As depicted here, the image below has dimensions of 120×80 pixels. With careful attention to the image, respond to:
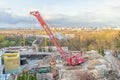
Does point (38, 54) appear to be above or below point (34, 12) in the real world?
below

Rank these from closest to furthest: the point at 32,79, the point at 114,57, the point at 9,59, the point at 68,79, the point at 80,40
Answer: the point at 32,79
the point at 68,79
the point at 9,59
the point at 114,57
the point at 80,40

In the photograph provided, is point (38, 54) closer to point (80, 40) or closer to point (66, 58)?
point (66, 58)

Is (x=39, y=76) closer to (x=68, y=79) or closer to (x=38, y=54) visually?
(x=68, y=79)

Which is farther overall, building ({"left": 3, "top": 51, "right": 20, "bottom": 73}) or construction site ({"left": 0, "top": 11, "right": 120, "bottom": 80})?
building ({"left": 3, "top": 51, "right": 20, "bottom": 73})

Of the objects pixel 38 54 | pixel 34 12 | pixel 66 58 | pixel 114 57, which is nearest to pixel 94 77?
pixel 66 58

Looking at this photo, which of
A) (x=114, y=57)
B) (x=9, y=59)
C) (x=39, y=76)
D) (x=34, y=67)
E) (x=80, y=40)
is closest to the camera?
(x=39, y=76)

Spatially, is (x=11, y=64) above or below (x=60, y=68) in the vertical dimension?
above

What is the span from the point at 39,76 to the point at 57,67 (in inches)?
113

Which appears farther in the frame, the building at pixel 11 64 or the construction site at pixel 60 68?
the building at pixel 11 64

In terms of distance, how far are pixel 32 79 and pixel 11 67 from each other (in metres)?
5.89

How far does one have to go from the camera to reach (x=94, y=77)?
795 inches

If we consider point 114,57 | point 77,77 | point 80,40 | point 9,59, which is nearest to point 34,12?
point 9,59

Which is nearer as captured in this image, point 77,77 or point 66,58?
point 77,77

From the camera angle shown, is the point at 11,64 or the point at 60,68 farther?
the point at 60,68
